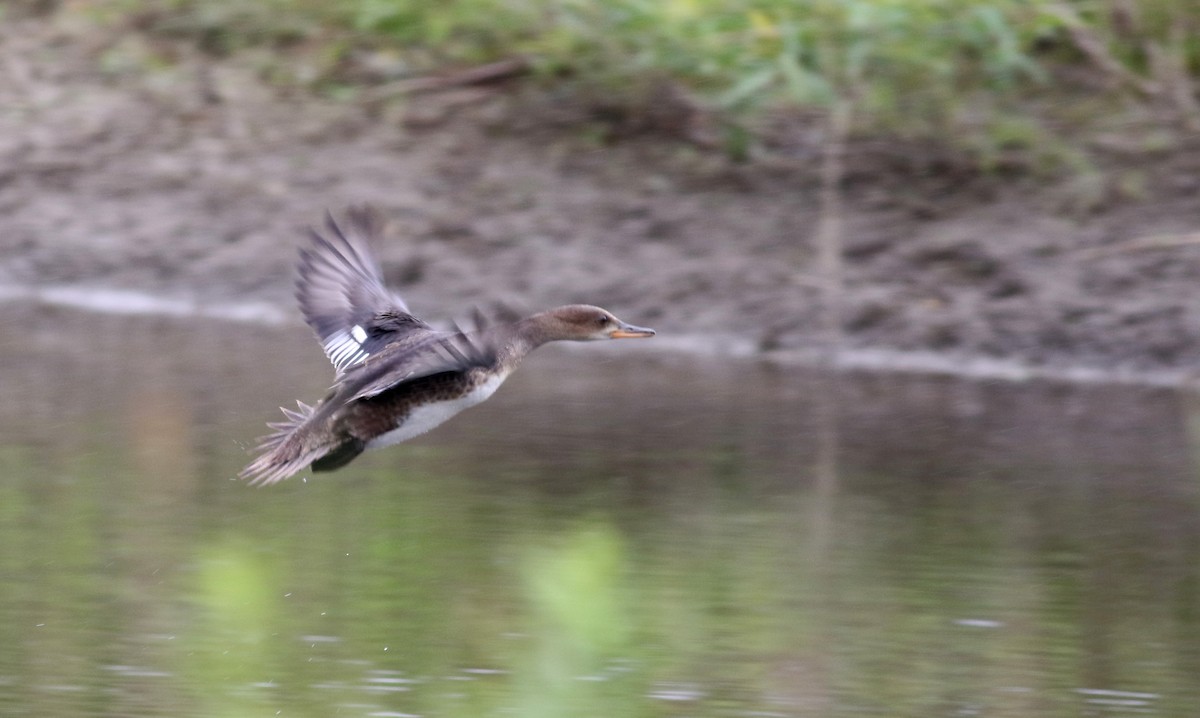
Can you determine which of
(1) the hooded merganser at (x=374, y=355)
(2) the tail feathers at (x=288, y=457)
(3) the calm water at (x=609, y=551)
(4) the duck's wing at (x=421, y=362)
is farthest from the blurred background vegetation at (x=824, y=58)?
(4) the duck's wing at (x=421, y=362)

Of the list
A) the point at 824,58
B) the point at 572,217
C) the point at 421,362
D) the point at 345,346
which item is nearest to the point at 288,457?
the point at 345,346

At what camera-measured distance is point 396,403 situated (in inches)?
231

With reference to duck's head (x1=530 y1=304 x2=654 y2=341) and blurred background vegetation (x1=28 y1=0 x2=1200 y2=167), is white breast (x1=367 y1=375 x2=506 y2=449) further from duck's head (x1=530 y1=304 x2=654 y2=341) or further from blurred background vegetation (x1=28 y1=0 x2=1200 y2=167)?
blurred background vegetation (x1=28 y1=0 x2=1200 y2=167)

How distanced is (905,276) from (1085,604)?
4636mm

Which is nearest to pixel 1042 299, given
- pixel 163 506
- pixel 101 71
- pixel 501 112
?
pixel 501 112

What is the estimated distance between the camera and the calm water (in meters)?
5.88

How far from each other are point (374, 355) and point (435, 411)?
0.35 meters

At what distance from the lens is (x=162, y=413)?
359 inches

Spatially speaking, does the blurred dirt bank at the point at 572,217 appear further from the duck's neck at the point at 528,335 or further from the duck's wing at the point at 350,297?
the duck's neck at the point at 528,335

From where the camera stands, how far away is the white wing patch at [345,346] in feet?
20.9

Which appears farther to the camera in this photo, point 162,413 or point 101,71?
point 101,71

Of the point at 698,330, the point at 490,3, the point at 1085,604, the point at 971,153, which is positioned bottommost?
the point at 1085,604

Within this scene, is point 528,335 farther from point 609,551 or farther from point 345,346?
point 609,551

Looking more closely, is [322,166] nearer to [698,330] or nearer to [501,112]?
[501,112]
